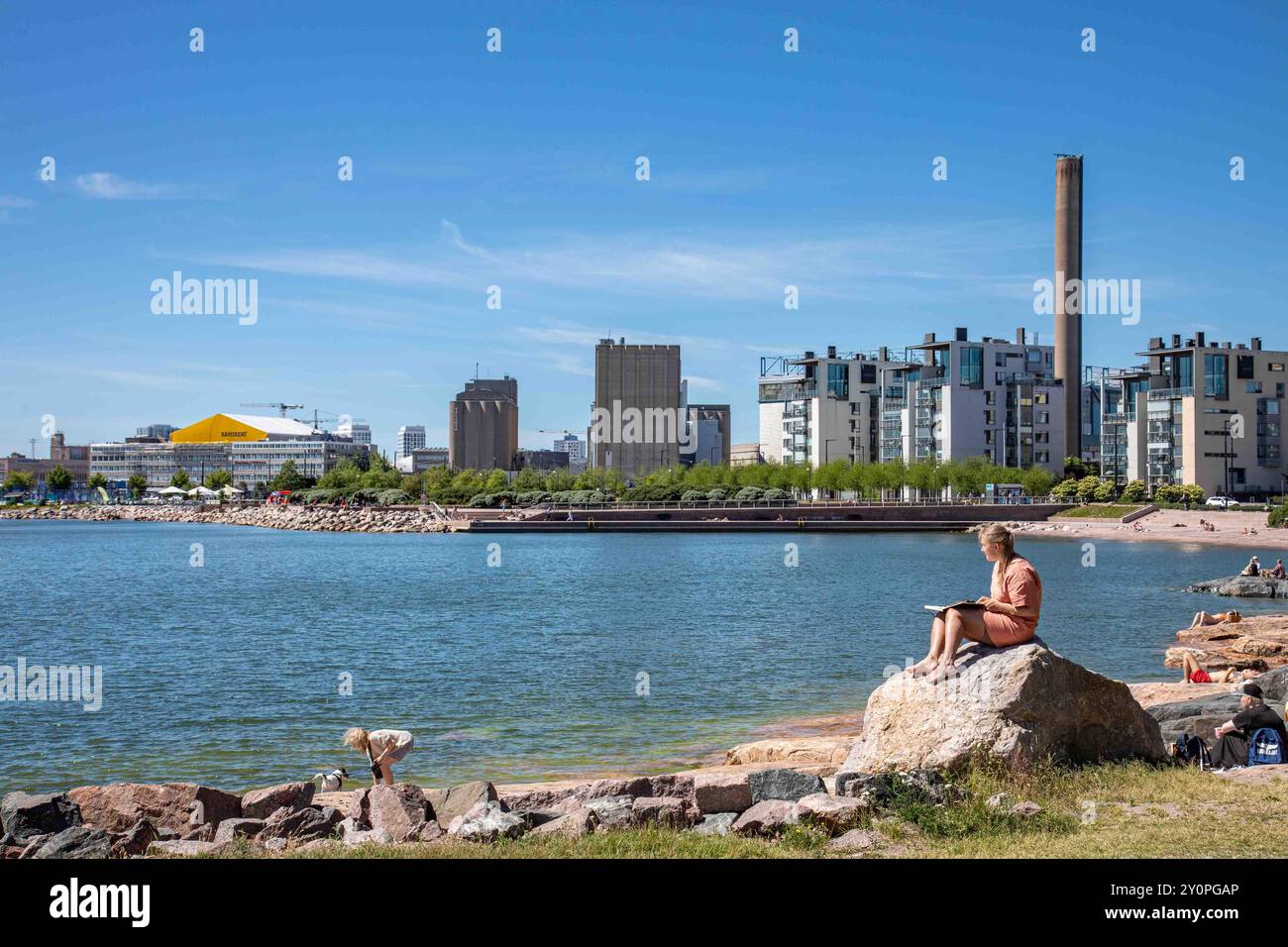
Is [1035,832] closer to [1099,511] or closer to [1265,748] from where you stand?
[1265,748]

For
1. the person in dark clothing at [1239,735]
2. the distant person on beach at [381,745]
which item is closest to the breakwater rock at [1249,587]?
the person in dark clothing at [1239,735]

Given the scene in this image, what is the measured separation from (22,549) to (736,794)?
99.8 metres

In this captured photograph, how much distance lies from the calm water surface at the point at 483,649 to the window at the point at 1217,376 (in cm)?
6174

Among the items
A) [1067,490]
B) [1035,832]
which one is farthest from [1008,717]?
[1067,490]

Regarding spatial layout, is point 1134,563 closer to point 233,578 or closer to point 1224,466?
point 233,578

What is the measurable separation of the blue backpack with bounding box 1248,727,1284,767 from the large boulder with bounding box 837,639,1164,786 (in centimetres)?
167

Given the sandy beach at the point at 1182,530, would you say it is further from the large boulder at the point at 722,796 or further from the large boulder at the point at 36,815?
the large boulder at the point at 36,815

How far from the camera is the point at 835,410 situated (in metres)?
168

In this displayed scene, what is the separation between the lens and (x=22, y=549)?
95312 millimetres

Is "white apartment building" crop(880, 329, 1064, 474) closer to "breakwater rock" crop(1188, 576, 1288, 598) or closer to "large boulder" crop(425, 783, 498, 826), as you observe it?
"breakwater rock" crop(1188, 576, 1288, 598)

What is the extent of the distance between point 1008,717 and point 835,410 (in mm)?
158630

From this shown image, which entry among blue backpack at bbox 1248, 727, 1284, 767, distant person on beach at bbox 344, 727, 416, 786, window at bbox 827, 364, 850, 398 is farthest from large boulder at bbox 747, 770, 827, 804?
window at bbox 827, 364, 850, 398

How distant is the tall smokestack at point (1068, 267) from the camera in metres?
140

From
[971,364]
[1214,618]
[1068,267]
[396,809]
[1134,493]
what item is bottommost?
[1214,618]
